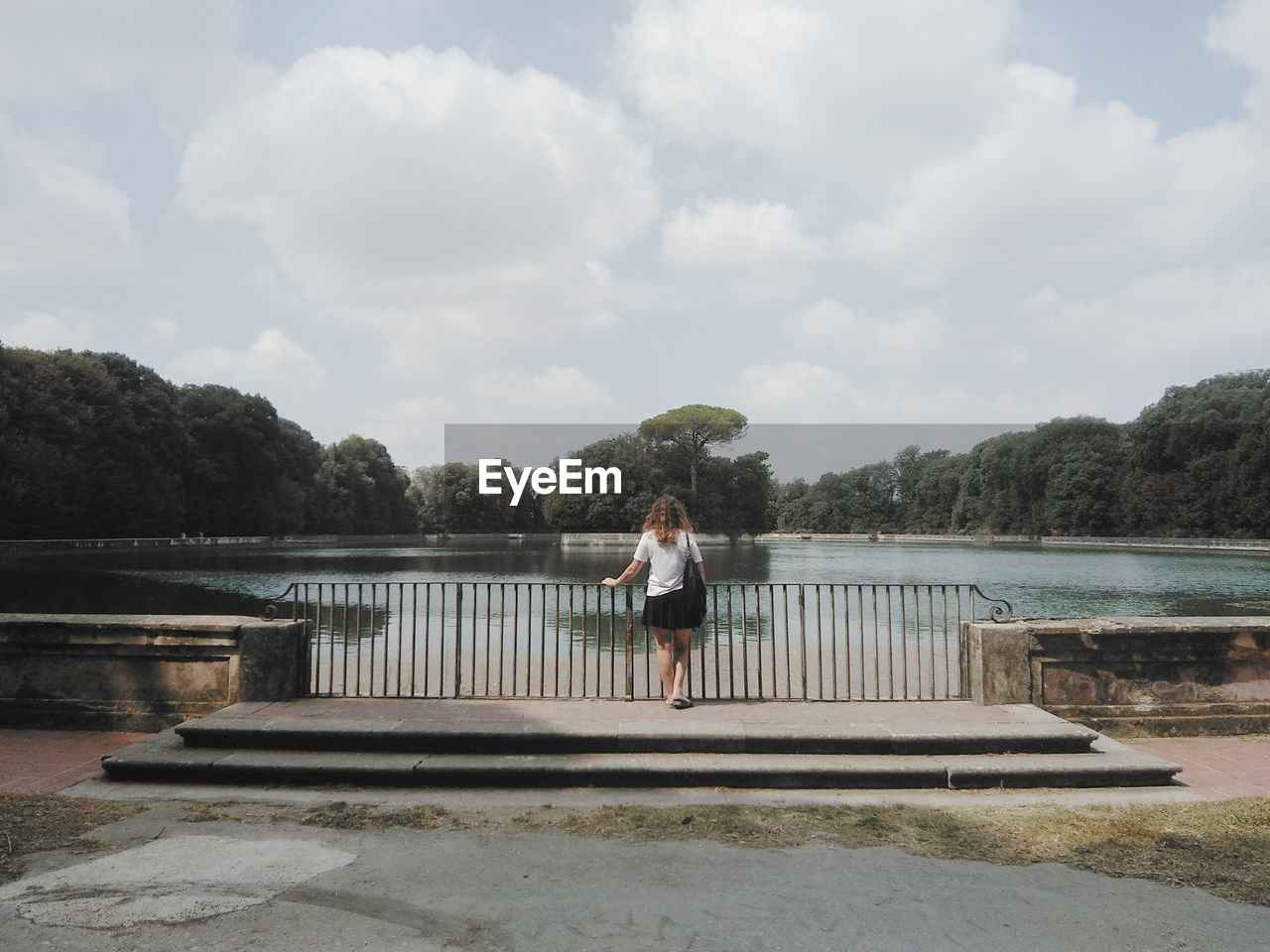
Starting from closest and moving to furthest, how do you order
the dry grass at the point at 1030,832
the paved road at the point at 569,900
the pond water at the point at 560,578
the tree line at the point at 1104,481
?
the paved road at the point at 569,900, the dry grass at the point at 1030,832, the pond water at the point at 560,578, the tree line at the point at 1104,481

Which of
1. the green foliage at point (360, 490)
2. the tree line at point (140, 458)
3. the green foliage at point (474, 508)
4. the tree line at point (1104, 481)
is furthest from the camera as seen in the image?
the green foliage at point (474, 508)

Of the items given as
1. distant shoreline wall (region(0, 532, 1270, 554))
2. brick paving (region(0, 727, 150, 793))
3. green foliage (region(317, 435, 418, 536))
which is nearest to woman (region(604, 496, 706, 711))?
brick paving (region(0, 727, 150, 793))

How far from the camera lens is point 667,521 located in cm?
659

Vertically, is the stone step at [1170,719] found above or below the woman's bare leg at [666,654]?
below

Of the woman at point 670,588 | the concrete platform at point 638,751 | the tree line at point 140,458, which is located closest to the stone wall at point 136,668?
the concrete platform at point 638,751

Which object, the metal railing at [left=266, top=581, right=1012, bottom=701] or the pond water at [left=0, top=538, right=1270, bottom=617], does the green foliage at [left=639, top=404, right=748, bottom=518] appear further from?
the metal railing at [left=266, top=581, right=1012, bottom=701]

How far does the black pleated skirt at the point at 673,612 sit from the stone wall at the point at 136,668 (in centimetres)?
291

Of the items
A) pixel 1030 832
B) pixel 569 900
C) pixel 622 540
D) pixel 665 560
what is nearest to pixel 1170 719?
pixel 1030 832

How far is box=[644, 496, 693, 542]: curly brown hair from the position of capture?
655 cm

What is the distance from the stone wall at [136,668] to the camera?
6.51 m

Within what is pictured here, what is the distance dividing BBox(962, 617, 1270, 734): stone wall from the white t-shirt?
7.93 feet

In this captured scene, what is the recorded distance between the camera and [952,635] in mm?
18312

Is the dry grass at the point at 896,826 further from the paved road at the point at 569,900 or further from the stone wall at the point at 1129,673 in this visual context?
the stone wall at the point at 1129,673

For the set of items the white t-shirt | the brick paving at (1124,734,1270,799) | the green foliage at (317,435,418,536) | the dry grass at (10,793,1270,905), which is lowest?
the brick paving at (1124,734,1270,799)
